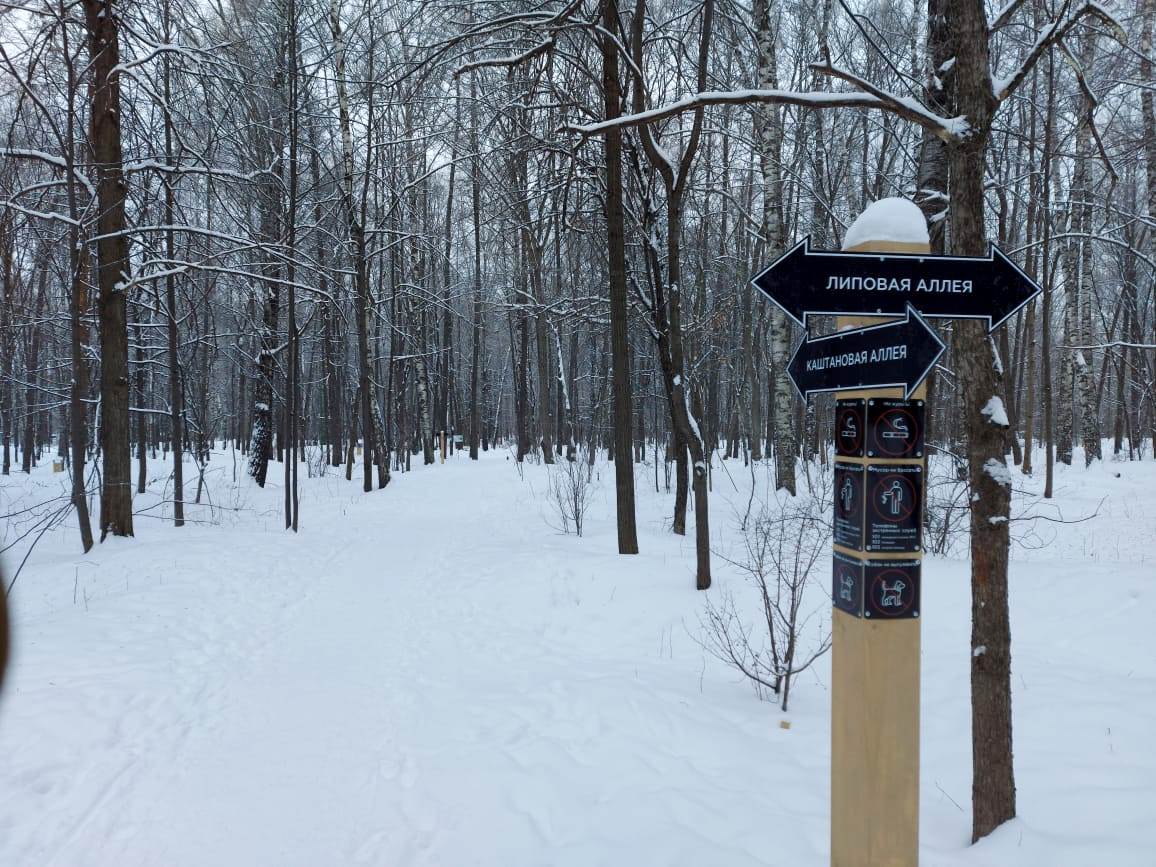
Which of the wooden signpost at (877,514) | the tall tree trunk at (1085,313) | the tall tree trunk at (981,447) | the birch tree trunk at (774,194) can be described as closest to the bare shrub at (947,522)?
the birch tree trunk at (774,194)

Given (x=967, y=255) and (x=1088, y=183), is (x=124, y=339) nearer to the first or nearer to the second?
(x=967, y=255)

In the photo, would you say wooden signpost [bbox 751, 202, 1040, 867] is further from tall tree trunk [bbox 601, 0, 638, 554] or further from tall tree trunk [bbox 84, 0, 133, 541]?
tall tree trunk [bbox 84, 0, 133, 541]

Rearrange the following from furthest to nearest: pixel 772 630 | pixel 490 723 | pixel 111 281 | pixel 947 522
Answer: pixel 111 281
pixel 947 522
pixel 772 630
pixel 490 723

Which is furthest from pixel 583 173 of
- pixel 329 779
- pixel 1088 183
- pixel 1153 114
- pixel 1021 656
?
pixel 1088 183

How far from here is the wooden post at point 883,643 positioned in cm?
226

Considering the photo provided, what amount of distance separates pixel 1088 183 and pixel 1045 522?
30.8 feet

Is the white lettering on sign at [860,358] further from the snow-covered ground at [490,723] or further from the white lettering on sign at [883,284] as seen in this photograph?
the snow-covered ground at [490,723]

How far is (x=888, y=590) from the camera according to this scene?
7.41 ft

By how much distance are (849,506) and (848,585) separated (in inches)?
10.1

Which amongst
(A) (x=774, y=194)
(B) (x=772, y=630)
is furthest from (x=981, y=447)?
(A) (x=774, y=194)

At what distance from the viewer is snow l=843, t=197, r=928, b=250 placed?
8.05 feet

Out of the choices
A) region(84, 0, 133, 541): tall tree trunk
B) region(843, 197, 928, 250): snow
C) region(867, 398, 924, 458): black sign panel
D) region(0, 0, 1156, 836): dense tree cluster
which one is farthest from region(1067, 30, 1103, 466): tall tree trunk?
region(84, 0, 133, 541): tall tree trunk

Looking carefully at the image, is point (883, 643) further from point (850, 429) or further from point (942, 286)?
point (942, 286)

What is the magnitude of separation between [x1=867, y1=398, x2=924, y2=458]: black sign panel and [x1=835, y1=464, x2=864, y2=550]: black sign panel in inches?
3.6
